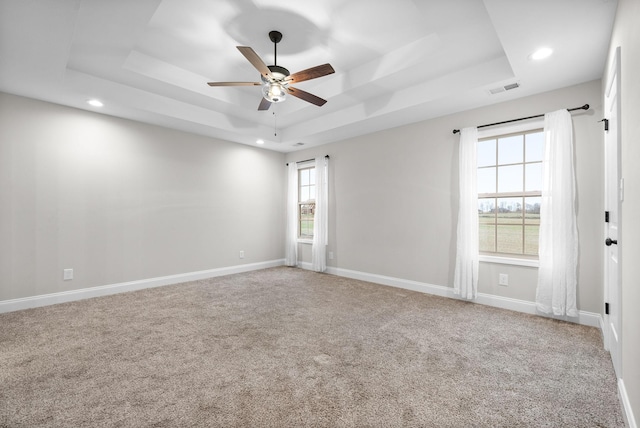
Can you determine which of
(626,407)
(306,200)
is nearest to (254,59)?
(626,407)

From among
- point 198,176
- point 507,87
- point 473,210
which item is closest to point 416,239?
point 473,210

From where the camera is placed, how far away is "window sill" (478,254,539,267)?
11.1 ft

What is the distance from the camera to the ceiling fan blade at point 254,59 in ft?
7.79

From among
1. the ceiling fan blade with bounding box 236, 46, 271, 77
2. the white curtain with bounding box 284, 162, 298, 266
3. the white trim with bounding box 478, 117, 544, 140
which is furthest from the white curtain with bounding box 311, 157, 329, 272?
the ceiling fan blade with bounding box 236, 46, 271, 77

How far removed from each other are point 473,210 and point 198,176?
440 centimetres

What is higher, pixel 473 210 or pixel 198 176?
pixel 198 176

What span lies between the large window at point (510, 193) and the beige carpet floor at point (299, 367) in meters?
0.95

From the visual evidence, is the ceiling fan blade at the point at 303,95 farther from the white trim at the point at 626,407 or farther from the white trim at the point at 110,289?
the white trim at the point at 110,289

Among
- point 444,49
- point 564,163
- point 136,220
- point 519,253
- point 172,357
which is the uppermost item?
point 444,49

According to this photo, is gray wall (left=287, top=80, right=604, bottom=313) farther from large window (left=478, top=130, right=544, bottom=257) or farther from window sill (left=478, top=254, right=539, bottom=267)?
large window (left=478, top=130, right=544, bottom=257)

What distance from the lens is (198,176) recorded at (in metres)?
5.13

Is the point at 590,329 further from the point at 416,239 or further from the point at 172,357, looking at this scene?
the point at 172,357

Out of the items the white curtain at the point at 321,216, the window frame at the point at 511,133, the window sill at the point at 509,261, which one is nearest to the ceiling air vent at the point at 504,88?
the window frame at the point at 511,133

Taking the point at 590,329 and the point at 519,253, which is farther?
the point at 519,253
